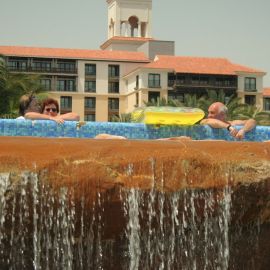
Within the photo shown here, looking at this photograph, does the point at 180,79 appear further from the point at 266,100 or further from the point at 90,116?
the point at 266,100

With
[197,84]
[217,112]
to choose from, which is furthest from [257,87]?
[217,112]

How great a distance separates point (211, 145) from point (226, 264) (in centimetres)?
98

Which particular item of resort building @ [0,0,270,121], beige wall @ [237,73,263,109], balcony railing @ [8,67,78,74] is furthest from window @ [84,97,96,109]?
beige wall @ [237,73,263,109]

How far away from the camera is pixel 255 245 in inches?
224

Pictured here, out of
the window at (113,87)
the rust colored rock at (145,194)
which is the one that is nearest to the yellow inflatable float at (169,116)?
the rust colored rock at (145,194)

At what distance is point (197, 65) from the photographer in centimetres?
7681

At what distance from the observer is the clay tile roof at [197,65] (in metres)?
75.7

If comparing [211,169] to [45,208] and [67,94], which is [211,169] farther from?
[67,94]

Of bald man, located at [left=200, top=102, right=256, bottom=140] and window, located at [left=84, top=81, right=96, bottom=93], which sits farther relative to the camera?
window, located at [left=84, top=81, right=96, bottom=93]

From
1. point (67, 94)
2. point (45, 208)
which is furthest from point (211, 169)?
point (67, 94)

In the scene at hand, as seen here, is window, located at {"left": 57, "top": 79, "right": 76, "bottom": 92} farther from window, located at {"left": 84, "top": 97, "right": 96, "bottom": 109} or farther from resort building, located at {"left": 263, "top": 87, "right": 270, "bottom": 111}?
resort building, located at {"left": 263, "top": 87, "right": 270, "bottom": 111}

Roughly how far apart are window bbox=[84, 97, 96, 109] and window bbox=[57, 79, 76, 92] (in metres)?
1.90

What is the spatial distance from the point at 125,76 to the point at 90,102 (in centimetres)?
488

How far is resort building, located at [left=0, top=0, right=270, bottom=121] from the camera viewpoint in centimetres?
7600
